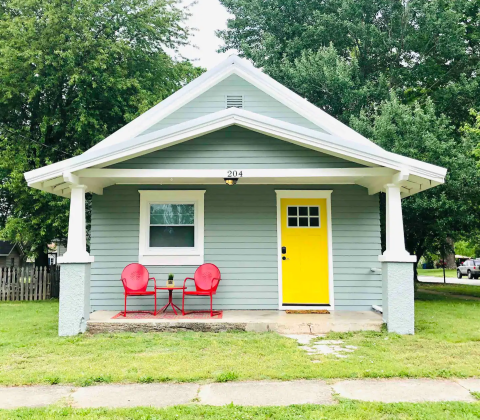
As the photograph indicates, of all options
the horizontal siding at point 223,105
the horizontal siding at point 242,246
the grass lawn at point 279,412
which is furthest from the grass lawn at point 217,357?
the horizontal siding at point 223,105

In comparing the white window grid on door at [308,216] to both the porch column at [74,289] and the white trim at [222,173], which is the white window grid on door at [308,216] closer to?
the white trim at [222,173]

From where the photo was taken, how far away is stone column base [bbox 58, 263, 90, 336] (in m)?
6.24

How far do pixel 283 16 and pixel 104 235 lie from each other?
13.5m

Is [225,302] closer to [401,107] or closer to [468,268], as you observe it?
[401,107]

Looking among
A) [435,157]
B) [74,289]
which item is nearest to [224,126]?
[74,289]

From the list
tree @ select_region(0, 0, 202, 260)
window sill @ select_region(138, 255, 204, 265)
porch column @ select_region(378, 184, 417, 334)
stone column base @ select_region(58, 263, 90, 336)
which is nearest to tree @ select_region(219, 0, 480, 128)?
tree @ select_region(0, 0, 202, 260)

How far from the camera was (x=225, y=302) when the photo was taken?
7648 mm

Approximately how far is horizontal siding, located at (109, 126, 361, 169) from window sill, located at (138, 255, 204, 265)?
1.82m

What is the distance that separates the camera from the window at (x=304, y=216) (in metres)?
7.92

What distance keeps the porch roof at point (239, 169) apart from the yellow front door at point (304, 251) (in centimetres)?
143

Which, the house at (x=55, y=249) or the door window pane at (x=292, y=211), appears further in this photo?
the house at (x=55, y=249)

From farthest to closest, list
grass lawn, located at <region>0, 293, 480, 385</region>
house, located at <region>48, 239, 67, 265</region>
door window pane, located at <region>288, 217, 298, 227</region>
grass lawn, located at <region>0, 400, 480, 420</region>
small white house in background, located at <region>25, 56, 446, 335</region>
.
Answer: house, located at <region>48, 239, 67, 265</region>
door window pane, located at <region>288, 217, 298, 227</region>
small white house in background, located at <region>25, 56, 446, 335</region>
grass lawn, located at <region>0, 293, 480, 385</region>
grass lawn, located at <region>0, 400, 480, 420</region>

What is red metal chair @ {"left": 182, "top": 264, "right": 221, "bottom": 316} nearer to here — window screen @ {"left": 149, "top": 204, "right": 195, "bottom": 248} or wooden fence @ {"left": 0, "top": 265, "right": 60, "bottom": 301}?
window screen @ {"left": 149, "top": 204, "right": 195, "bottom": 248}

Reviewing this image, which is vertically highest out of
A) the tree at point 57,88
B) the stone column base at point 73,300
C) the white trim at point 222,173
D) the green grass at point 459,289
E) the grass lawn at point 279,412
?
the tree at point 57,88
